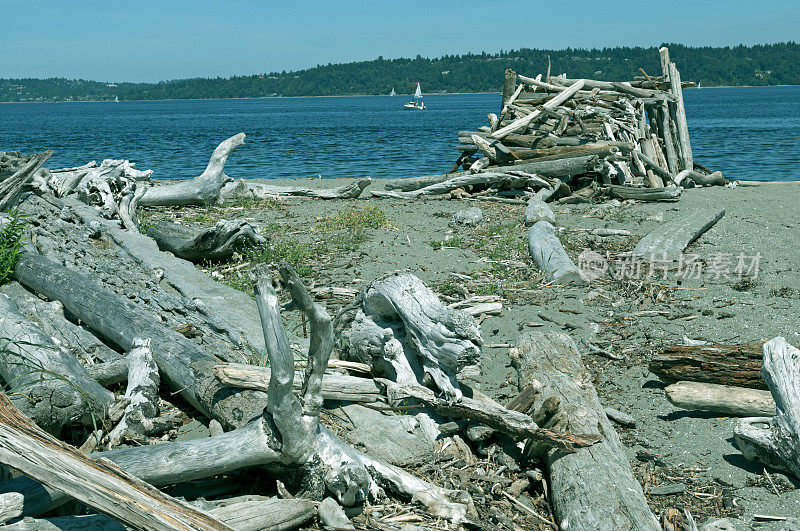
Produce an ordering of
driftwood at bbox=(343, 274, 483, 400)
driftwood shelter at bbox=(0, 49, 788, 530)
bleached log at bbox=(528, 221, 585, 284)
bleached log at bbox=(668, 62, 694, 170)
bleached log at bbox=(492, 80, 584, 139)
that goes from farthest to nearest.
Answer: bleached log at bbox=(668, 62, 694, 170)
bleached log at bbox=(492, 80, 584, 139)
bleached log at bbox=(528, 221, 585, 284)
driftwood at bbox=(343, 274, 483, 400)
driftwood shelter at bbox=(0, 49, 788, 530)

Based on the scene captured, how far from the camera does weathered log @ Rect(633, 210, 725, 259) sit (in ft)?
28.4

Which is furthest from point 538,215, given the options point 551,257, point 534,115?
point 534,115

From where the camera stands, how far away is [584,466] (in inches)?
141

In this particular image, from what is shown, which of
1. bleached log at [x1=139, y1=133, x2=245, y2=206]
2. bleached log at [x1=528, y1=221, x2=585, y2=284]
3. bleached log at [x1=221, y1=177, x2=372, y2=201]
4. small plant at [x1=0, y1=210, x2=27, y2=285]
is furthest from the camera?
bleached log at [x1=221, y1=177, x2=372, y2=201]

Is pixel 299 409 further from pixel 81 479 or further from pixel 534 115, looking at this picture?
pixel 534 115

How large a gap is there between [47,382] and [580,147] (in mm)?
12404

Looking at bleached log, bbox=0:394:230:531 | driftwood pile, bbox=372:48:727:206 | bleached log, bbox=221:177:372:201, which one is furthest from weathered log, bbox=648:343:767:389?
bleached log, bbox=221:177:372:201

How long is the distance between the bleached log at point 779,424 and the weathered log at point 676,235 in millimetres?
4688

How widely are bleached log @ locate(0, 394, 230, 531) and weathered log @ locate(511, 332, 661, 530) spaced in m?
2.00

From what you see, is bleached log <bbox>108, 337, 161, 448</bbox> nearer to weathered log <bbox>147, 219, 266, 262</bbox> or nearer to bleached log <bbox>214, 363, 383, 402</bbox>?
bleached log <bbox>214, 363, 383, 402</bbox>

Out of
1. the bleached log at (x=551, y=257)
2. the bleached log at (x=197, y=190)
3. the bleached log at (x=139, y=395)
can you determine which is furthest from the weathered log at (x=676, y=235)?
the bleached log at (x=197, y=190)

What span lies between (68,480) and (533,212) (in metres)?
9.85

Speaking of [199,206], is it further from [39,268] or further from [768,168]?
[768,168]

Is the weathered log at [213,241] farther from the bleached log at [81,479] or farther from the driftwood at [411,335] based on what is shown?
the bleached log at [81,479]
